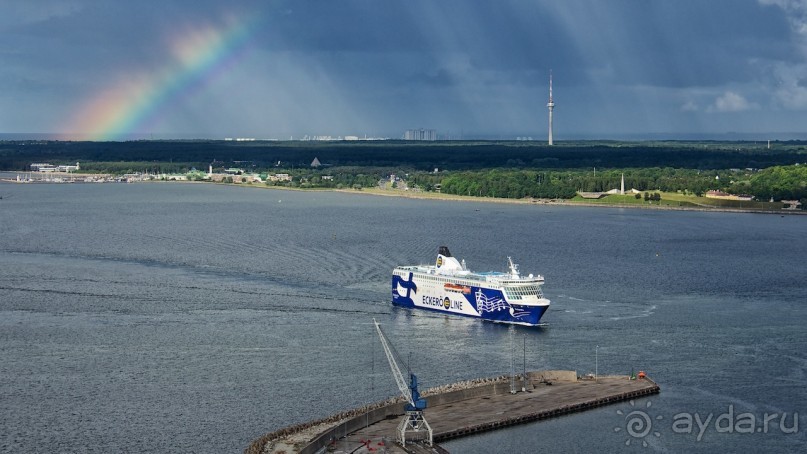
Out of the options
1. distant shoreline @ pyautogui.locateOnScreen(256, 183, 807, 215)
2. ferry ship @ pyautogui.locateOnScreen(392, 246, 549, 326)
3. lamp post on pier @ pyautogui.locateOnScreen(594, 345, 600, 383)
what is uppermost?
ferry ship @ pyautogui.locateOnScreen(392, 246, 549, 326)

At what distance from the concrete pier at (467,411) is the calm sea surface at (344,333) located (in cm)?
50

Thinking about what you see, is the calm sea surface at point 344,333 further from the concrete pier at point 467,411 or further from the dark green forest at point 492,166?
Result: the dark green forest at point 492,166

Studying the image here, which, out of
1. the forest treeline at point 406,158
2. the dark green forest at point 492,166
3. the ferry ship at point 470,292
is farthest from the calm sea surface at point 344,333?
the forest treeline at point 406,158

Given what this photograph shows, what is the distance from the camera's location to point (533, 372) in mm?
29031

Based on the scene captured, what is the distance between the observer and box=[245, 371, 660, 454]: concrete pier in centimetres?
2280

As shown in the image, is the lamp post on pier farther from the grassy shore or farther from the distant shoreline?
the grassy shore

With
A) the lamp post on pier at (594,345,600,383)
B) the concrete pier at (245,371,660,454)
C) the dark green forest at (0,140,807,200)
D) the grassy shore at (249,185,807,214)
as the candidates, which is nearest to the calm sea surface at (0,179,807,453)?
the lamp post on pier at (594,345,600,383)

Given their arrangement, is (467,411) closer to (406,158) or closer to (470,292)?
(470,292)

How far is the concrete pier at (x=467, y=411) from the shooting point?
2280 centimetres

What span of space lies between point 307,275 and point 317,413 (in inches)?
767

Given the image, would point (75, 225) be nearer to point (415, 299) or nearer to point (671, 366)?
point (415, 299)

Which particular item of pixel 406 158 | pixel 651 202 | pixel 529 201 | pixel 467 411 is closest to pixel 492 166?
pixel 406 158

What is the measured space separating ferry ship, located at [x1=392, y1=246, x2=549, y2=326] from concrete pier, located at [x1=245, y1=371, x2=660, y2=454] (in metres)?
7.70

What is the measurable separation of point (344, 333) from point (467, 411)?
9107 mm
